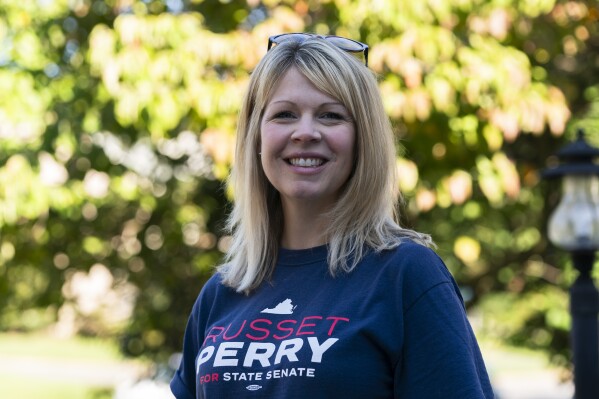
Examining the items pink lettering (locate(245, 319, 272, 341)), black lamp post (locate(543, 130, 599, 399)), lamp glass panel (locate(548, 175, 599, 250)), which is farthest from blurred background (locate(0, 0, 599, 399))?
pink lettering (locate(245, 319, 272, 341))

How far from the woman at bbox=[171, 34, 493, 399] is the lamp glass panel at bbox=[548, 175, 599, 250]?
4.15 meters

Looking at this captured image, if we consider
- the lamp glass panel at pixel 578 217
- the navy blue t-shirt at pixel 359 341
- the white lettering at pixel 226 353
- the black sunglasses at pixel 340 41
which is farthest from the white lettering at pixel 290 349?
the lamp glass panel at pixel 578 217

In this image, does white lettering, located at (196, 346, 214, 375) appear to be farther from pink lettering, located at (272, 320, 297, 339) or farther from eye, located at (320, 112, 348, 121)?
eye, located at (320, 112, 348, 121)

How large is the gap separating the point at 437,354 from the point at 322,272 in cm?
35

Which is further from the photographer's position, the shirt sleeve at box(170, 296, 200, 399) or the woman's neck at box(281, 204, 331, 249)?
the shirt sleeve at box(170, 296, 200, 399)

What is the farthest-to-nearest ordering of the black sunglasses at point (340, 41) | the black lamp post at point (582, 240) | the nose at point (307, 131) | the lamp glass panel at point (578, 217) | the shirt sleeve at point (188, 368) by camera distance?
1. the lamp glass panel at point (578, 217)
2. the black lamp post at point (582, 240)
3. the shirt sleeve at point (188, 368)
4. the black sunglasses at point (340, 41)
5. the nose at point (307, 131)

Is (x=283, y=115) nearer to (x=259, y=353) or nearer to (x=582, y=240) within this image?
(x=259, y=353)

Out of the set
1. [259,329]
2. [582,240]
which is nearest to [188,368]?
[259,329]

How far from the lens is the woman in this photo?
205 centimetres

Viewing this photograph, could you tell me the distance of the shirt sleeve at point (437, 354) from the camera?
2.01 metres

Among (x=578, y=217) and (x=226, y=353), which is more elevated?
(x=226, y=353)

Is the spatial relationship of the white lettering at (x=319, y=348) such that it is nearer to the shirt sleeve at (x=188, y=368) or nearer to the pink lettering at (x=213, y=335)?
the pink lettering at (x=213, y=335)

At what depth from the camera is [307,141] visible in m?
2.28

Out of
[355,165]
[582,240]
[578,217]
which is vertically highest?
[355,165]
